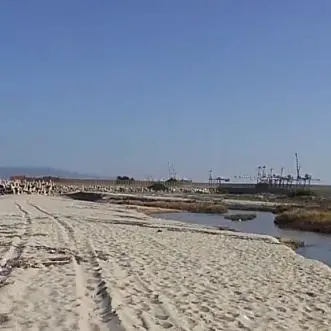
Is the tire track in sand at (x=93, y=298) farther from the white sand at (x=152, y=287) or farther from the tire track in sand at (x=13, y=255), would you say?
the tire track in sand at (x=13, y=255)

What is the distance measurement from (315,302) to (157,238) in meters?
13.3

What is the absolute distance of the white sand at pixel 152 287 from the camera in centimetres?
994

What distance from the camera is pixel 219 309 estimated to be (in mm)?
11062

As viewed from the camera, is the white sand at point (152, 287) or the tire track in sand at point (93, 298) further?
the white sand at point (152, 287)

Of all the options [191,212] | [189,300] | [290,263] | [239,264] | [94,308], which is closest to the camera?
[94,308]

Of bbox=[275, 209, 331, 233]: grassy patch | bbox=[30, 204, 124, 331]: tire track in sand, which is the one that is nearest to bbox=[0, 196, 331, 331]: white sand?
bbox=[30, 204, 124, 331]: tire track in sand

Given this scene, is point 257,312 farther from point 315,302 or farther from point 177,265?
point 177,265

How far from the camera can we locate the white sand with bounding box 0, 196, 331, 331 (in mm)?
9938

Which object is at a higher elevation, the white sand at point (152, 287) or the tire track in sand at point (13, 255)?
the tire track in sand at point (13, 255)

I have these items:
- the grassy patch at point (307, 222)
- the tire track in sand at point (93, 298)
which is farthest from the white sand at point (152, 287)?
the grassy patch at point (307, 222)

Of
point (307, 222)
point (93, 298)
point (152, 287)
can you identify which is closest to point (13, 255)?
point (152, 287)

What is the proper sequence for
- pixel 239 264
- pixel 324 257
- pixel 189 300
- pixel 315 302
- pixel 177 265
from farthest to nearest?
pixel 324 257
pixel 239 264
pixel 177 265
pixel 315 302
pixel 189 300

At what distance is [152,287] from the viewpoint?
12859 millimetres

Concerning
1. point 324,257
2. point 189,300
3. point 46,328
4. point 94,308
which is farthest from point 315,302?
point 324,257
